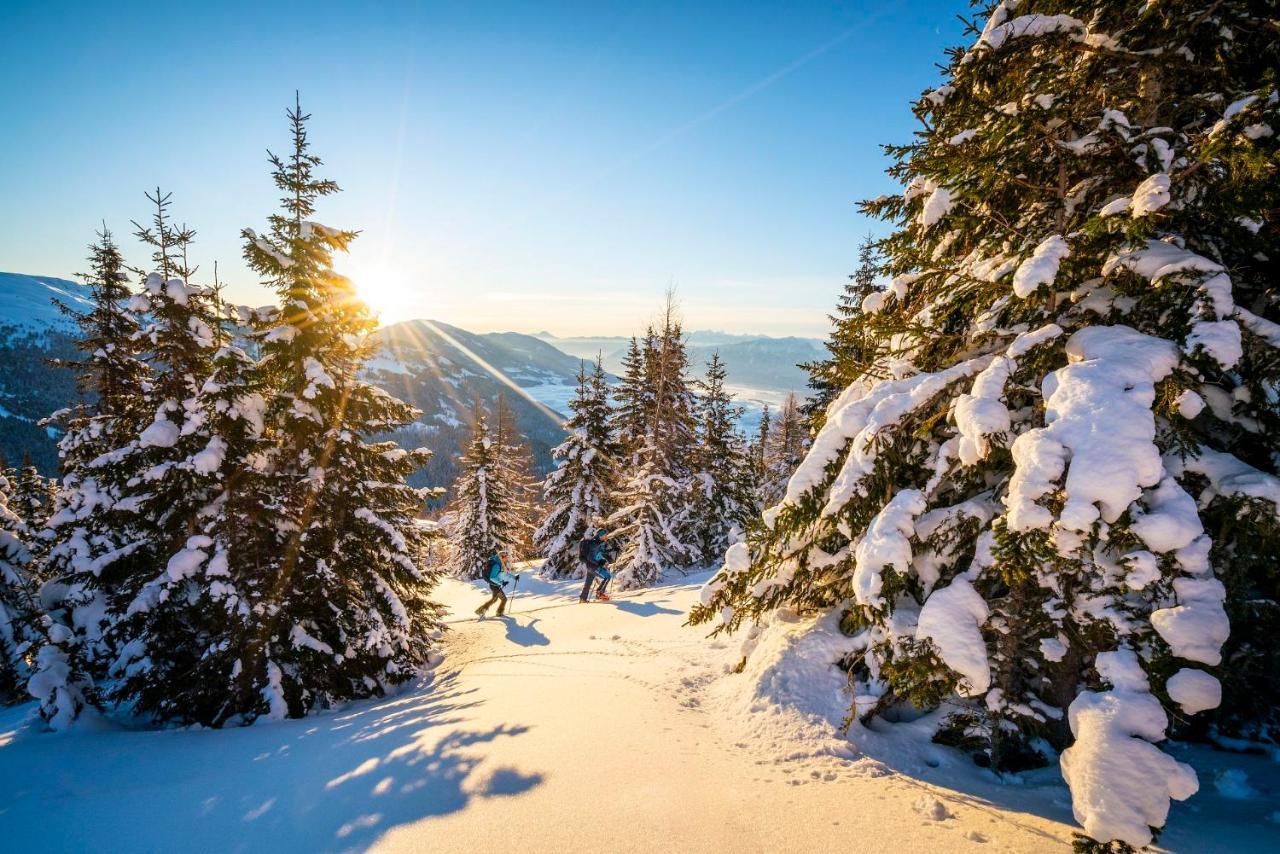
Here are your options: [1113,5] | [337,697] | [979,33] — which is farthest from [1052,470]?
[337,697]

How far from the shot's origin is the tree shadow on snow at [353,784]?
13.2 feet

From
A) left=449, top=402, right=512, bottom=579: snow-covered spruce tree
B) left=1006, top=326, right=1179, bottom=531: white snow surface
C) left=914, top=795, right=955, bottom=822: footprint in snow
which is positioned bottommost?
left=449, top=402, right=512, bottom=579: snow-covered spruce tree

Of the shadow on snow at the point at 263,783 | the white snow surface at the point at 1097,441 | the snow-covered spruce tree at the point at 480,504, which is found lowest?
the snow-covered spruce tree at the point at 480,504

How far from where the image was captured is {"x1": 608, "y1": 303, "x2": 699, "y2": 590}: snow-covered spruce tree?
787 inches

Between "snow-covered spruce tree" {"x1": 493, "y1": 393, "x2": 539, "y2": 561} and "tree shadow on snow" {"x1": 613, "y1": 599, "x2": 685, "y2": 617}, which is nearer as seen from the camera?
"tree shadow on snow" {"x1": 613, "y1": 599, "x2": 685, "y2": 617}

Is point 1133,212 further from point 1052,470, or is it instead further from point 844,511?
point 844,511

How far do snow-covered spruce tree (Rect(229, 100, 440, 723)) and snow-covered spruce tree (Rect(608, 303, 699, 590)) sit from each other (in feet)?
32.7

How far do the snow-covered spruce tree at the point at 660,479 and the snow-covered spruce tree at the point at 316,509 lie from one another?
9966 mm

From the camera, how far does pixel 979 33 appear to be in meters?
5.11

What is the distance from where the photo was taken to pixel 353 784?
4.73m

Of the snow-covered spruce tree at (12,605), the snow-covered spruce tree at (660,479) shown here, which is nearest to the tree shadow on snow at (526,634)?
the snow-covered spruce tree at (660,479)

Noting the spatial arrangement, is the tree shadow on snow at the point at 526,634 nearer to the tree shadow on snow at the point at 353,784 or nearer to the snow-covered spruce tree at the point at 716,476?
the tree shadow on snow at the point at 353,784

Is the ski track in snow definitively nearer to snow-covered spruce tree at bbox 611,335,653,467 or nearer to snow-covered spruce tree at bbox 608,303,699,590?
snow-covered spruce tree at bbox 608,303,699,590

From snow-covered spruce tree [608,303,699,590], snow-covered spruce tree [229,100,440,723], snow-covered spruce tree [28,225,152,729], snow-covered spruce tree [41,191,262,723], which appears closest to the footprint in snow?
snow-covered spruce tree [229,100,440,723]
